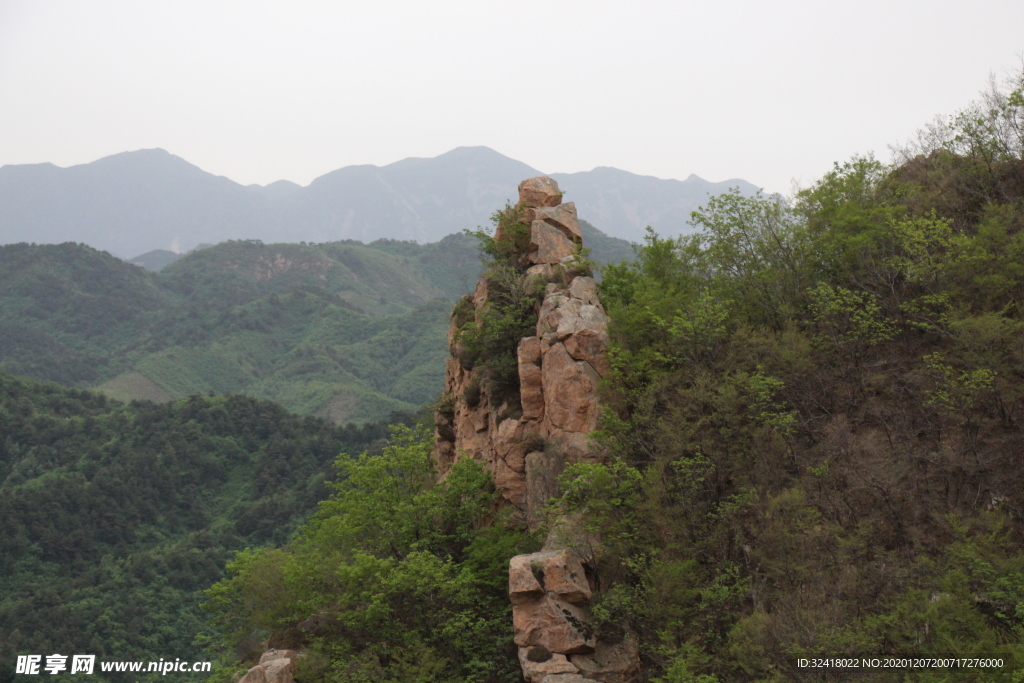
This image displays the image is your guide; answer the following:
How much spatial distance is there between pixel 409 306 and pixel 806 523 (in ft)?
473

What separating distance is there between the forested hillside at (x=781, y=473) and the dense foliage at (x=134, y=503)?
105ft

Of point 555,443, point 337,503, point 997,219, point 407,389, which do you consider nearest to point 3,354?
point 407,389

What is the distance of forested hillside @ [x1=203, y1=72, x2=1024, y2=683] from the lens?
46.0ft

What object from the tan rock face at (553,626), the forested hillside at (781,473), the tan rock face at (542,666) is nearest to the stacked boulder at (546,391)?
the forested hillside at (781,473)

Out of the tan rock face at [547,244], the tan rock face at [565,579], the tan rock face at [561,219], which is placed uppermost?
the tan rock face at [561,219]

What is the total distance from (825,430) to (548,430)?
22.9 feet

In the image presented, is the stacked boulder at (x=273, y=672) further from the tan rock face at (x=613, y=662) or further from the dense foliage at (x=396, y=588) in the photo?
the tan rock face at (x=613, y=662)

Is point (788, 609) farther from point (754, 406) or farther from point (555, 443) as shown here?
point (555, 443)

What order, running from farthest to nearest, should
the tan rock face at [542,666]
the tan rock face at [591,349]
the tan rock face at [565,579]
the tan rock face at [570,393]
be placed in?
1. the tan rock face at [591,349]
2. the tan rock face at [570,393]
3. the tan rock face at [565,579]
4. the tan rock face at [542,666]

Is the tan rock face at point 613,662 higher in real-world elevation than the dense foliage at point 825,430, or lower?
lower

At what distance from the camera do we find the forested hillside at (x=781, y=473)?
14031 mm

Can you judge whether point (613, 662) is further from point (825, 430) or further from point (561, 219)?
point (561, 219)

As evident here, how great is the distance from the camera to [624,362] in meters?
19.9

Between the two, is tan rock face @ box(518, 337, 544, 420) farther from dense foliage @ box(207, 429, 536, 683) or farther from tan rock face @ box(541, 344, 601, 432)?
dense foliage @ box(207, 429, 536, 683)
